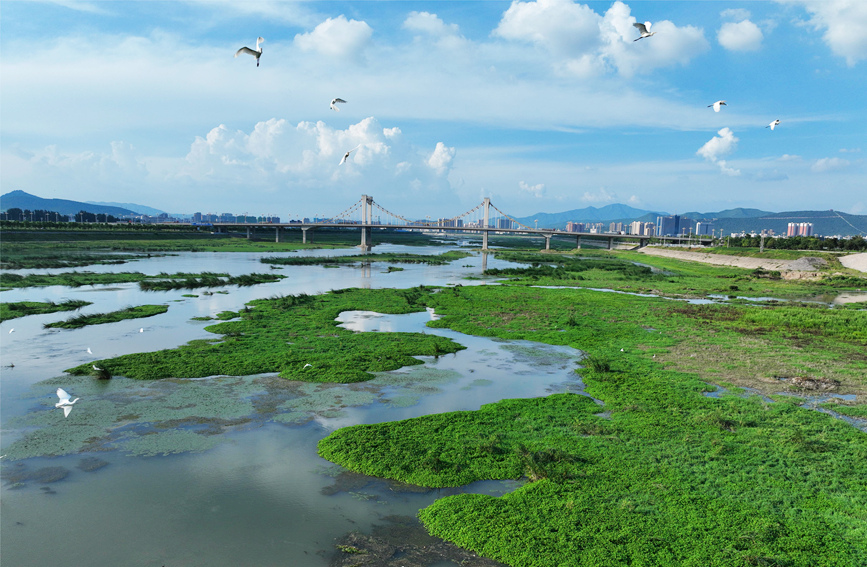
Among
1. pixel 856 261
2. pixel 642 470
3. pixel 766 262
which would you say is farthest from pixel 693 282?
pixel 642 470

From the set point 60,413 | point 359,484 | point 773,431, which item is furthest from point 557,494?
point 60,413

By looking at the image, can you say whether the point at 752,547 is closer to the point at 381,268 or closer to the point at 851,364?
the point at 851,364

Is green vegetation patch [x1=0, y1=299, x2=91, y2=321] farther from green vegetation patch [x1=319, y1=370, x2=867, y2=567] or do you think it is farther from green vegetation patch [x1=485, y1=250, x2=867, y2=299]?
green vegetation patch [x1=485, y1=250, x2=867, y2=299]

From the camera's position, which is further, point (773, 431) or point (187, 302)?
point (187, 302)

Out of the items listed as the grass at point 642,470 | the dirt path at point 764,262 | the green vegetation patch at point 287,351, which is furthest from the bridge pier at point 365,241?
the grass at point 642,470

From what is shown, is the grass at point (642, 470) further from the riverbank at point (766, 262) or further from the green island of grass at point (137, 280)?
the riverbank at point (766, 262)

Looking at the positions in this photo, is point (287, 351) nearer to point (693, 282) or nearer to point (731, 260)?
point (693, 282)
